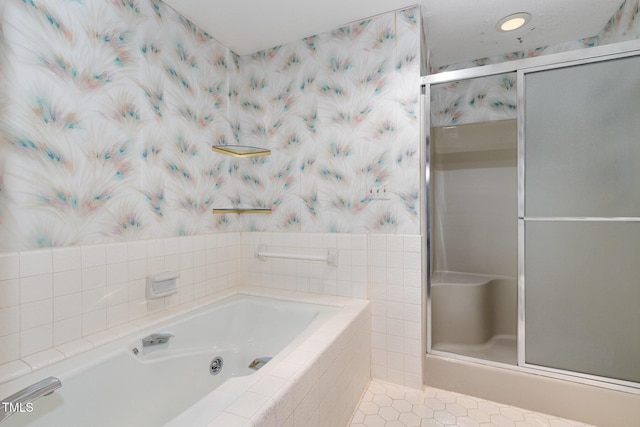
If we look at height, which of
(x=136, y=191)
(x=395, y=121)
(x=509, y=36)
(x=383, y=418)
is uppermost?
(x=509, y=36)

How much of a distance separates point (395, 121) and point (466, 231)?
131cm

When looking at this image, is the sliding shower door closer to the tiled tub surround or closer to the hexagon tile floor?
the hexagon tile floor

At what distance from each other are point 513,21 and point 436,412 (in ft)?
7.85

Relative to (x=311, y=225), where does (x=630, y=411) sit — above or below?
below

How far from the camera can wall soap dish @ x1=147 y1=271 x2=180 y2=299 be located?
1.54m

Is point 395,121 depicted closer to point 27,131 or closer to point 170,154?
point 170,154

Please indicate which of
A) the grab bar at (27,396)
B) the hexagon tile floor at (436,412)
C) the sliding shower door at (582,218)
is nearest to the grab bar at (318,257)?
the hexagon tile floor at (436,412)

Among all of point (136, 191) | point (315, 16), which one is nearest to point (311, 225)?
point (136, 191)

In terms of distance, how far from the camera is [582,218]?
1444mm

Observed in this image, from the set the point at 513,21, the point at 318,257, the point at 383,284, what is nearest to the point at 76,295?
the point at 318,257

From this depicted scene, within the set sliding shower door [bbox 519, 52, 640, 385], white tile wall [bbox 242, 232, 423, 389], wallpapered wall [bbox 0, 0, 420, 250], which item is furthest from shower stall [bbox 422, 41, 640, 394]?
wallpapered wall [bbox 0, 0, 420, 250]

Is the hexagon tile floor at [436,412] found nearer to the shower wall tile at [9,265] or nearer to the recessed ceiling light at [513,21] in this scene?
the shower wall tile at [9,265]

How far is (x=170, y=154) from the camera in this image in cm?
171

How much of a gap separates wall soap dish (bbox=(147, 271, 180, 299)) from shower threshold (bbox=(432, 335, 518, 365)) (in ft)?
5.42
